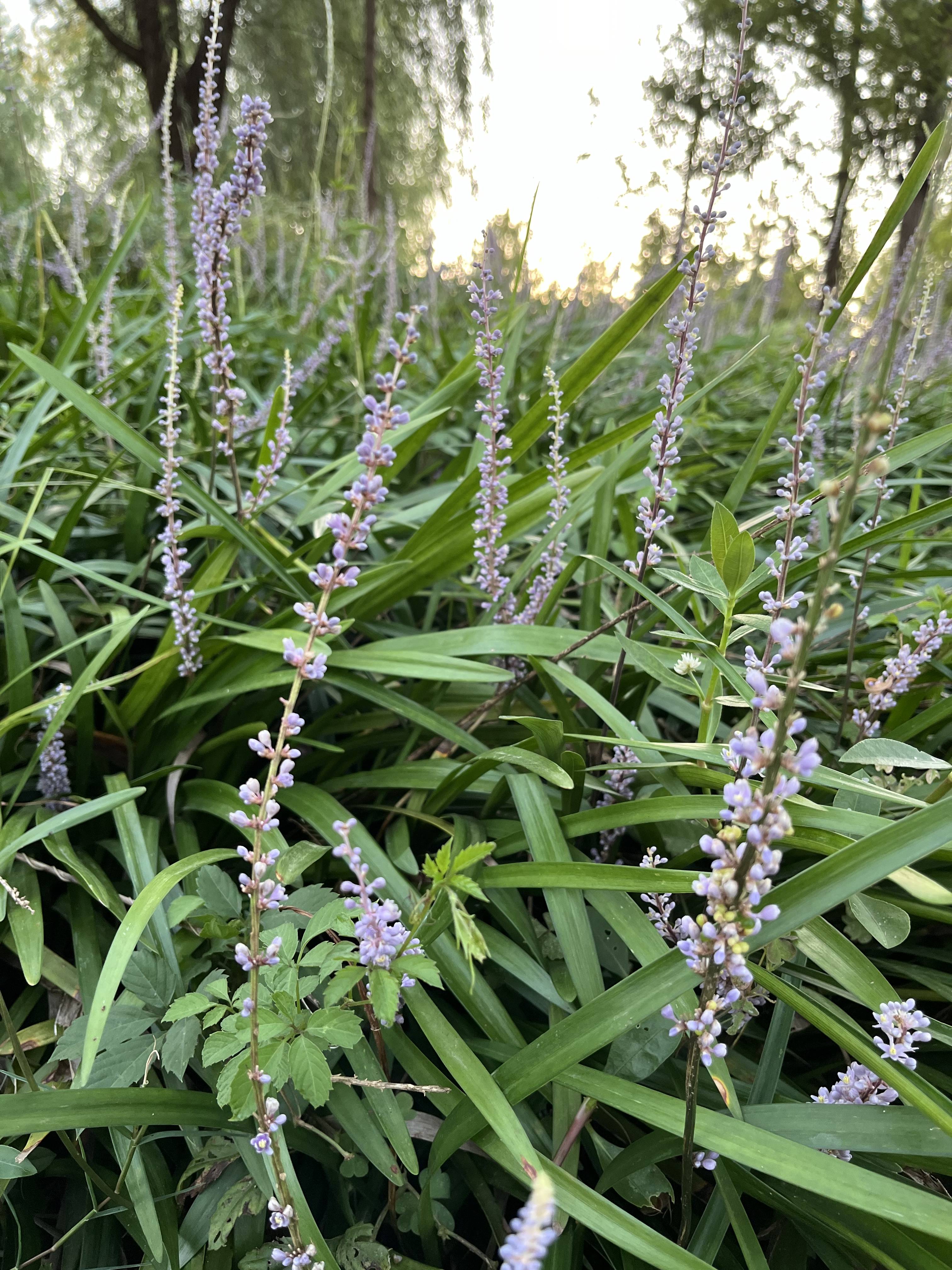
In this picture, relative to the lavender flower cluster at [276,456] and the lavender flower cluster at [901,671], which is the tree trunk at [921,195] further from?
the lavender flower cluster at [276,456]

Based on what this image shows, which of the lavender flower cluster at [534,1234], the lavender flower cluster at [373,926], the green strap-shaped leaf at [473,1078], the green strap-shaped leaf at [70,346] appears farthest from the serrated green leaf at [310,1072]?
the green strap-shaped leaf at [70,346]

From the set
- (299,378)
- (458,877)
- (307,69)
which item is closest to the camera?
(458,877)

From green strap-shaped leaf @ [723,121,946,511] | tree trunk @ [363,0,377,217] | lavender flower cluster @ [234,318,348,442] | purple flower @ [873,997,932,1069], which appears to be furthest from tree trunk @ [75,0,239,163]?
purple flower @ [873,997,932,1069]

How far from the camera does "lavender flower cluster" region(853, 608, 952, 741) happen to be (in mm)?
1345

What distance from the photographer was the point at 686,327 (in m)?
1.29

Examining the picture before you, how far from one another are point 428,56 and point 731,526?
1733cm

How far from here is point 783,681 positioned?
1314 mm

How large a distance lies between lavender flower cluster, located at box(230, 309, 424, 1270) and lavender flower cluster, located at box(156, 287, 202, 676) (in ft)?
2.85

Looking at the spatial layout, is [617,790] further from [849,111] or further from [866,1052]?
[849,111]

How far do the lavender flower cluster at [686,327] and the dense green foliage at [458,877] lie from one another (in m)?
A: 0.15

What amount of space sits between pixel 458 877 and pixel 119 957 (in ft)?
2.00

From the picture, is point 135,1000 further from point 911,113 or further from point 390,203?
point 911,113

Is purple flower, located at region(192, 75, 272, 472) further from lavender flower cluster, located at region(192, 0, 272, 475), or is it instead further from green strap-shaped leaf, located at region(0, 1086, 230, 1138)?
green strap-shaped leaf, located at region(0, 1086, 230, 1138)

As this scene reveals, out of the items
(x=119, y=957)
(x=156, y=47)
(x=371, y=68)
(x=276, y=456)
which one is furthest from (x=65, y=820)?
(x=156, y=47)
